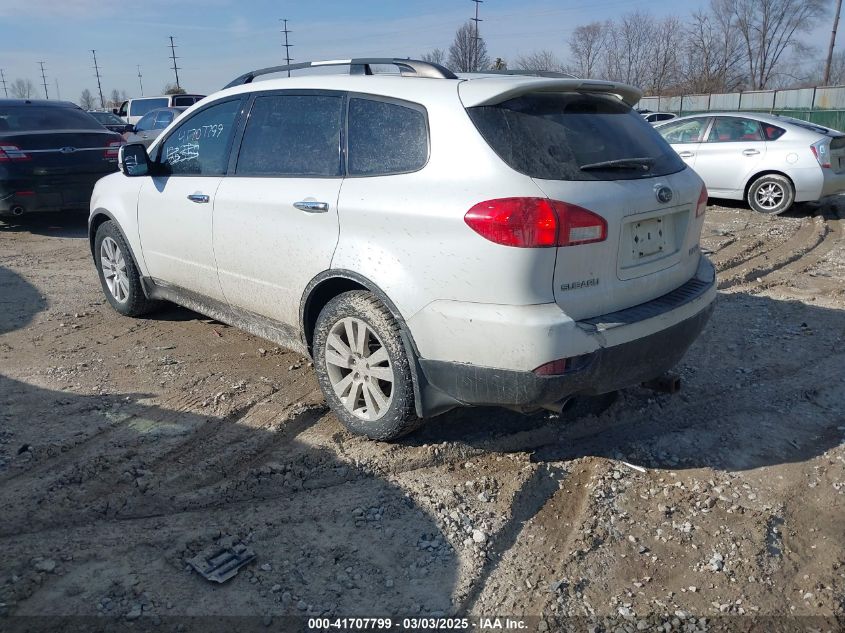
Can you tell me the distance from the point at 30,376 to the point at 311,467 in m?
2.40

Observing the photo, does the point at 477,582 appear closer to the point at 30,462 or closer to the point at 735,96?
the point at 30,462

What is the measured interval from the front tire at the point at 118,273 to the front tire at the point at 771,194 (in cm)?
941

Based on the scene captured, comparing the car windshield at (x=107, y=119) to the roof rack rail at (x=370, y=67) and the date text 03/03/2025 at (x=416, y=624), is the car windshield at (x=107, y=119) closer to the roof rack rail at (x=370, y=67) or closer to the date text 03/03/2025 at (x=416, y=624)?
the roof rack rail at (x=370, y=67)

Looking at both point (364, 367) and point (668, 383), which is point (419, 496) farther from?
point (668, 383)

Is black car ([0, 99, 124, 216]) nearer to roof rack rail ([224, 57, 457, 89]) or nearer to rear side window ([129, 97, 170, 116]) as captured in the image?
roof rack rail ([224, 57, 457, 89])

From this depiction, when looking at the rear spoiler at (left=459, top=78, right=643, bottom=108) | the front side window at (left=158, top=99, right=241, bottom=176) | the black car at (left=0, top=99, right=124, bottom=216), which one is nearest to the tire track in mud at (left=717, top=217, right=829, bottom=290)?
the rear spoiler at (left=459, top=78, right=643, bottom=108)

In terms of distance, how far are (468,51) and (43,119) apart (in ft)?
138

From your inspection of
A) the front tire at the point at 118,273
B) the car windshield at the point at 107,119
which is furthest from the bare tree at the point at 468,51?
the front tire at the point at 118,273

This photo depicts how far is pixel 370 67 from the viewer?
4.05 m

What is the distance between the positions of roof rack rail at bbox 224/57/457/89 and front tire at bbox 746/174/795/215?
8.90 m

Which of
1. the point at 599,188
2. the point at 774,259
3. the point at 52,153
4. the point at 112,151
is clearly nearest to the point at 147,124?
the point at 112,151

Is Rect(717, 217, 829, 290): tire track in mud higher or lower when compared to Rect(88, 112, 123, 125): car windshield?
lower

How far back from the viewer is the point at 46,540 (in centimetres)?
300

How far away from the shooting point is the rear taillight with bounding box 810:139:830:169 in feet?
34.2
